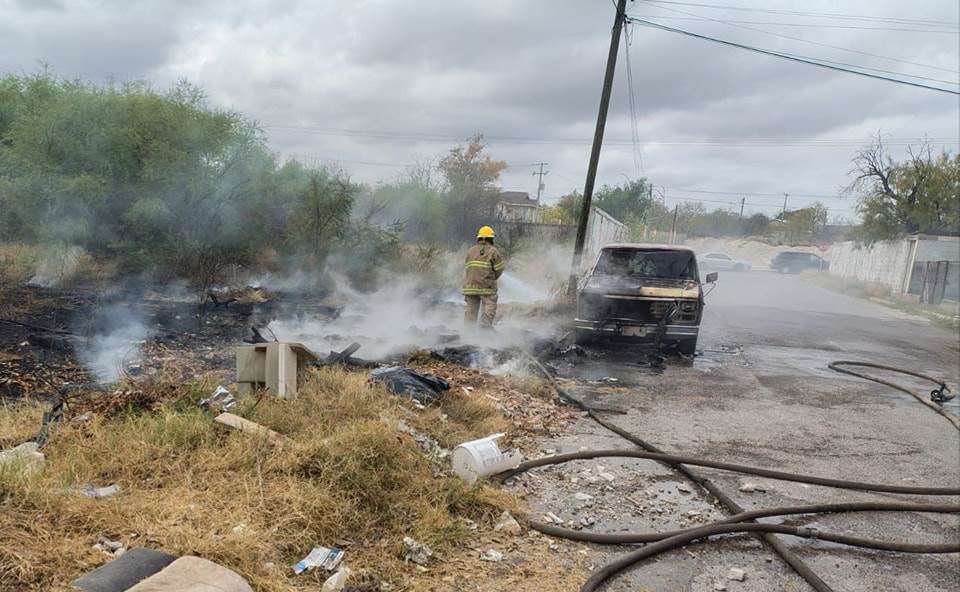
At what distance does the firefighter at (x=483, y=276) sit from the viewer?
9445 mm

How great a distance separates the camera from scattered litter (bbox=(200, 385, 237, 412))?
14.3ft

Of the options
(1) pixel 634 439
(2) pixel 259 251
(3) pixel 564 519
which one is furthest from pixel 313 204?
(3) pixel 564 519

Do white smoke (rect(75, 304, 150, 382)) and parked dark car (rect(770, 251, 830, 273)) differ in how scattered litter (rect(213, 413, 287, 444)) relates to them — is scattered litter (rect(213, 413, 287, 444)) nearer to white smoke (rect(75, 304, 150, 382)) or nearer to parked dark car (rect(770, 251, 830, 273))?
white smoke (rect(75, 304, 150, 382))

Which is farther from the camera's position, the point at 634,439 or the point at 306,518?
the point at 634,439

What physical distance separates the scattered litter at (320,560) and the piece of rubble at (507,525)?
39.4 inches

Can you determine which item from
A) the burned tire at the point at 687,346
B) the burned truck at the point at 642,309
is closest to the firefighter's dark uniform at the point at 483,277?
the burned truck at the point at 642,309

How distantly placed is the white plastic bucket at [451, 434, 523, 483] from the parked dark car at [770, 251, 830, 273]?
149 ft

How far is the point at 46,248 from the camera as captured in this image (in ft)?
38.7

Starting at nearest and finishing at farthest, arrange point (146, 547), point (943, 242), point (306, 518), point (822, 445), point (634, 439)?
point (146, 547)
point (306, 518)
point (634, 439)
point (822, 445)
point (943, 242)

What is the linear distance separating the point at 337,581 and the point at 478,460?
4.76ft

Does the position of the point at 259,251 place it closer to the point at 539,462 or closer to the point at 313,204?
the point at 313,204

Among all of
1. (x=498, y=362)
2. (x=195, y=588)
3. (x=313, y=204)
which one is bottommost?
(x=498, y=362)

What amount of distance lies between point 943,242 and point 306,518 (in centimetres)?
2961

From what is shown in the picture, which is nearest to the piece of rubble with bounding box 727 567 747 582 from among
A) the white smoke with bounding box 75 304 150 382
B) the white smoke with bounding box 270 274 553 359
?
the white smoke with bounding box 270 274 553 359
